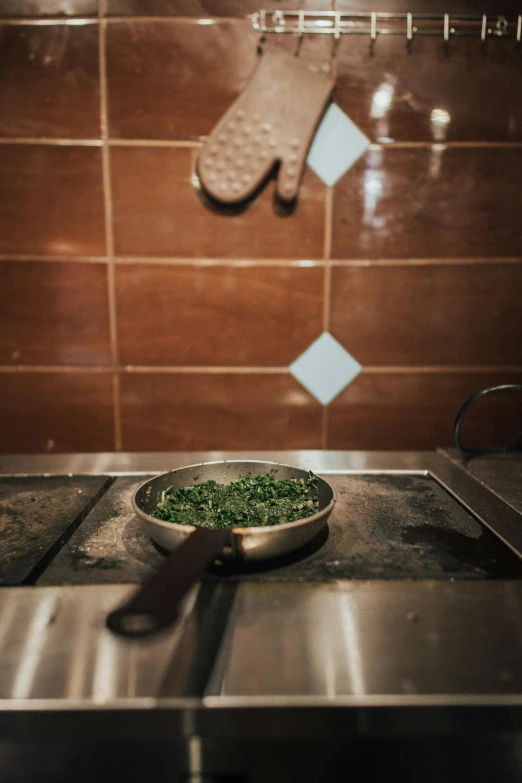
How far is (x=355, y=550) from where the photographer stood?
2.97 ft

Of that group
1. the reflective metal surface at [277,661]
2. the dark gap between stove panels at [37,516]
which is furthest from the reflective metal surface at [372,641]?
the dark gap between stove panels at [37,516]

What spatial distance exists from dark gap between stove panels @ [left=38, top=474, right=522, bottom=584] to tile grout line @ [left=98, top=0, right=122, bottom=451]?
104 centimetres

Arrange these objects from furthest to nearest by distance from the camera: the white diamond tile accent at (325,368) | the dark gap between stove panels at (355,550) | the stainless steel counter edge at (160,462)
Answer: the white diamond tile accent at (325,368) < the stainless steel counter edge at (160,462) < the dark gap between stove panels at (355,550)

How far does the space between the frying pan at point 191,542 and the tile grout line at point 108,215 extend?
1.10 meters

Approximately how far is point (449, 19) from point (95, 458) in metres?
1.94

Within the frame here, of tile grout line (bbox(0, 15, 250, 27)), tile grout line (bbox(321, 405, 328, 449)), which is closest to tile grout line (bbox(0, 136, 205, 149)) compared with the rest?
tile grout line (bbox(0, 15, 250, 27))

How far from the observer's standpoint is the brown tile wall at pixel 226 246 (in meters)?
1.93

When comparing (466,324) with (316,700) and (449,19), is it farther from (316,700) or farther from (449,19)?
(316,700)

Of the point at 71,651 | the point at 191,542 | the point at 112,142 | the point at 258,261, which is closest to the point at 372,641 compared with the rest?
the point at 191,542

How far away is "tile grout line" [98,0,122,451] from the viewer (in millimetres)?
1918

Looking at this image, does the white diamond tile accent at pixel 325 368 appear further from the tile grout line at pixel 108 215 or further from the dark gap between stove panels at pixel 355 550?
the dark gap between stove panels at pixel 355 550

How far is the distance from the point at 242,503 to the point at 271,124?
1478 mm

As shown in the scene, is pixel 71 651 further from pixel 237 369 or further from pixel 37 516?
pixel 237 369

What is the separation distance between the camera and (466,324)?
209 centimetres
